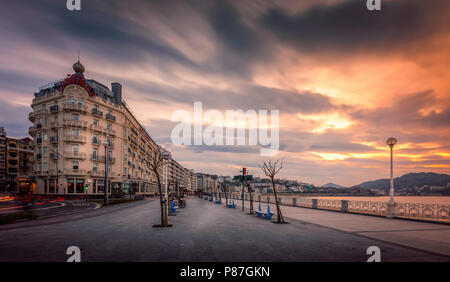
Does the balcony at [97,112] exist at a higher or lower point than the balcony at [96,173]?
higher

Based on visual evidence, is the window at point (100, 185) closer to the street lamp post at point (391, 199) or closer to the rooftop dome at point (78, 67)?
the rooftop dome at point (78, 67)

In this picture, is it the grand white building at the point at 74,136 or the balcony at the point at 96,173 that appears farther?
the balcony at the point at 96,173

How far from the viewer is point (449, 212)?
13695 millimetres

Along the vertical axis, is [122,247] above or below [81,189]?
above

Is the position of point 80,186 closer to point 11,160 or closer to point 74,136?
point 74,136

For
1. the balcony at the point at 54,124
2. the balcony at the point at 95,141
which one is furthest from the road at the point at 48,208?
the balcony at the point at 95,141

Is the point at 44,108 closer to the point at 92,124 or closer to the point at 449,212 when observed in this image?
the point at 92,124

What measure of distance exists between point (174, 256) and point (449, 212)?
16506mm

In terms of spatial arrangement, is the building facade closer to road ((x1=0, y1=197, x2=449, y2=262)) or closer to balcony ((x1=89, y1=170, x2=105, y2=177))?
balcony ((x1=89, y1=170, x2=105, y2=177))

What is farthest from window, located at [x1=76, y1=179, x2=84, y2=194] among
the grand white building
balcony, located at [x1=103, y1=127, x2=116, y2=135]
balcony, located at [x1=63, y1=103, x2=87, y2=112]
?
balcony, located at [x1=63, y1=103, x2=87, y2=112]

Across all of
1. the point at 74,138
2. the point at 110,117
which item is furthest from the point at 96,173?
the point at 110,117

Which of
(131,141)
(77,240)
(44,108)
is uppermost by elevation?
(44,108)
